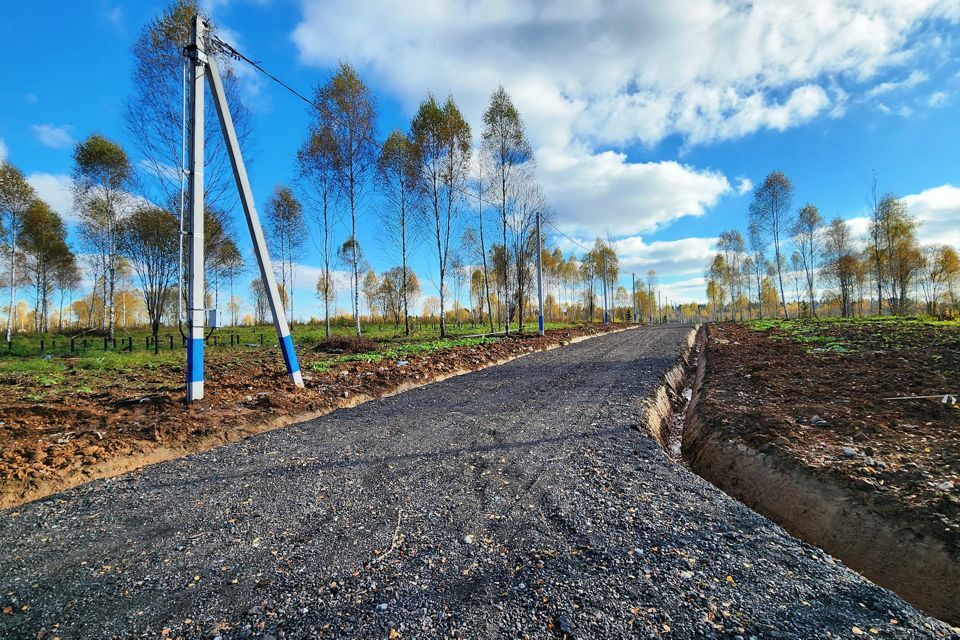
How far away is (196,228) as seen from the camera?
585 centimetres

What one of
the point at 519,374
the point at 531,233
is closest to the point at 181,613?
the point at 519,374

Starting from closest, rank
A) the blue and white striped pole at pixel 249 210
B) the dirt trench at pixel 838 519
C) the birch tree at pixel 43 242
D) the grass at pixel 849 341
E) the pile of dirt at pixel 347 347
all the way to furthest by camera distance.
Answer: the dirt trench at pixel 838 519 < the blue and white striped pole at pixel 249 210 < the grass at pixel 849 341 < the pile of dirt at pixel 347 347 < the birch tree at pixel 43 242

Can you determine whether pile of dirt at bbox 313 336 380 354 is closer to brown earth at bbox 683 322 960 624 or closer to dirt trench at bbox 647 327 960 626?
brown earth at bbox 683 322 960 624

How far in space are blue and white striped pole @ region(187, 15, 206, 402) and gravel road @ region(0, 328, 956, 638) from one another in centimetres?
221

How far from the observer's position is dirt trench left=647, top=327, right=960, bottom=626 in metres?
2.25

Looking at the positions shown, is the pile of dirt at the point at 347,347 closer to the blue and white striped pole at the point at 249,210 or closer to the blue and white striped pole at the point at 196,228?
the blue and white striped pole at the point at 249,210

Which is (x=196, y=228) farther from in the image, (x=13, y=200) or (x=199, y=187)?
(x=13, y=200)

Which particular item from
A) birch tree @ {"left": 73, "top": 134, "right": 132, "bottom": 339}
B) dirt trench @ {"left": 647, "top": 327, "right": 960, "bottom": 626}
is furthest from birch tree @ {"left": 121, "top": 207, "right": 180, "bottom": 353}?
dirt trench @ {"left": 647, "top": 327, "right": 960, "bottom": 626}

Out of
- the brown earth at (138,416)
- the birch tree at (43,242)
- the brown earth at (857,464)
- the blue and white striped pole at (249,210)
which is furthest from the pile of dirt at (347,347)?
the birch tree at (43,242)

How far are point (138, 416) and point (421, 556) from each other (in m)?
4.94

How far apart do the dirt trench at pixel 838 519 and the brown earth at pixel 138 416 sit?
5.53 meters

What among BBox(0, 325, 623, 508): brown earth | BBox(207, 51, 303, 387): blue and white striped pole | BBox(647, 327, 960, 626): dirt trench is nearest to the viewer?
BBox(647, 327, 960, 626): dirt trench

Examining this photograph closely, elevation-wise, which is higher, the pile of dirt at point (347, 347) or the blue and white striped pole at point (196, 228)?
the blue and white striped pole at point (196, 228)

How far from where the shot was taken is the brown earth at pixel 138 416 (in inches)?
137
